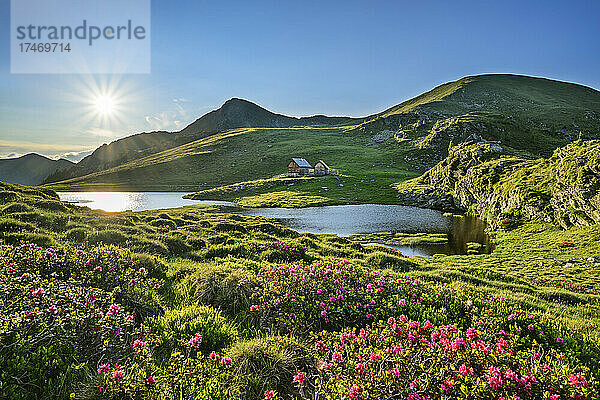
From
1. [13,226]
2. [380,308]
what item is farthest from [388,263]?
[13,226]

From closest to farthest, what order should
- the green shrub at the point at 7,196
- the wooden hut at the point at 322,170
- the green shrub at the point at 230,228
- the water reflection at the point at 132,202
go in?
the green shrub at the point at 7,196, the green shrub at the point at 230,228, the water reflection at the point at 132,202, the wooden hut at the point at 322,170

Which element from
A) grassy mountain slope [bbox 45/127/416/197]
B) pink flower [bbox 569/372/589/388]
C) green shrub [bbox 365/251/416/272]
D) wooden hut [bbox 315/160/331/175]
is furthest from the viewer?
grassy mountain slope [bbox 45/127/416/197]

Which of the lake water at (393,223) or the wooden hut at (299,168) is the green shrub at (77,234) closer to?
the lake water at (393,223)

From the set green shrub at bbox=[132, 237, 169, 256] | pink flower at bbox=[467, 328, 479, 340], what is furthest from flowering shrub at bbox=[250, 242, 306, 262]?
pink flower at bbox=[467, 328, 479, 340]

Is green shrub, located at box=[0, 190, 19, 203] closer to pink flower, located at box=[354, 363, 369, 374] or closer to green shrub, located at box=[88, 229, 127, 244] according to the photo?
green shrub, located at box=[88, 229, 127, 244]

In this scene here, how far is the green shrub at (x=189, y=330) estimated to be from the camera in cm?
669

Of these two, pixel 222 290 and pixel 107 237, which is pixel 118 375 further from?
pixel 107 237

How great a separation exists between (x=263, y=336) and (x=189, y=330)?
6.03 feet

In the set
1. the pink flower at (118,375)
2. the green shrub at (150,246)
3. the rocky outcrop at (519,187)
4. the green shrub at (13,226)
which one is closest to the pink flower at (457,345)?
the pink flower at (118,375)

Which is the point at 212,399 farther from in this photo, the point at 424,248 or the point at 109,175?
the point at 109,175

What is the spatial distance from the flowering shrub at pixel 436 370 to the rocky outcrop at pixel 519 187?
33.3 metres

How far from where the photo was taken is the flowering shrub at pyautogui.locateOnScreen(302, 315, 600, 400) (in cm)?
488

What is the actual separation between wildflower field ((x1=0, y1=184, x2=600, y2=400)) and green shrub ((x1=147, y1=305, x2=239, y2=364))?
33 mm

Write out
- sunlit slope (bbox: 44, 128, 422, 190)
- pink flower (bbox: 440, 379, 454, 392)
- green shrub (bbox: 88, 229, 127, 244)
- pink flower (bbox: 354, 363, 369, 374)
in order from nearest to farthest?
pink flower (bbox: 440, 379, 454, 392)
pink flower (bbox: 354, 363, 369, 374)
green shrub (bbox: 88, 229, 127, 244)
sunlit slope (bbox: 44, 128, 422, 190)
